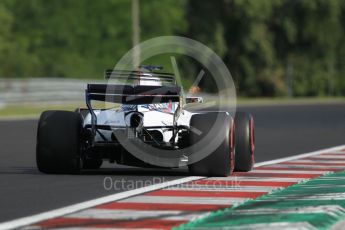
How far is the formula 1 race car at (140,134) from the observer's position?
1402 cm

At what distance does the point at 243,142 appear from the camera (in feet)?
49.5

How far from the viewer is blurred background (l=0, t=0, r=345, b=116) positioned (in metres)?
68.6

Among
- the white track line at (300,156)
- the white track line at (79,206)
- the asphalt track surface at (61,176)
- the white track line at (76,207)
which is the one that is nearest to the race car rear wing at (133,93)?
the asphalt track surface at (61,176)

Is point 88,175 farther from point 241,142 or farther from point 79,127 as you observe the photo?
point 241,142

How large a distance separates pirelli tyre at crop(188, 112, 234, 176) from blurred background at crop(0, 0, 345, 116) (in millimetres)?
50169

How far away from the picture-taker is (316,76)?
7975 centimetres

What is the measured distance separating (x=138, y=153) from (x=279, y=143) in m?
10.3

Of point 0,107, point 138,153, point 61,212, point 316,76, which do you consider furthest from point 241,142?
point 316,76

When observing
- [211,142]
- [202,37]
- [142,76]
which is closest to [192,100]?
[142,76]

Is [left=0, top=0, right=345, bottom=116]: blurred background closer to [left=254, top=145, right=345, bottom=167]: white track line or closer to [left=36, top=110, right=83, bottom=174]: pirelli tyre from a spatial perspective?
[left=254, top=145, right=345, bottom=167]: white track line

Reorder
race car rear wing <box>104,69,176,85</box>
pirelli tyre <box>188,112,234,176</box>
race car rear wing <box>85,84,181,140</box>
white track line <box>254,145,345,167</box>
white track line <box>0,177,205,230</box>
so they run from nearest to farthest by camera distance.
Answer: white track line <box>0,177,205,230</box>
pirelli tyre <box>188,112,234,176</box>
race car rear wing <box>85,84,181,140</box>
race car rear wing <box>104,69,176,85</box>
white track line <box>254,145,345,167</box>

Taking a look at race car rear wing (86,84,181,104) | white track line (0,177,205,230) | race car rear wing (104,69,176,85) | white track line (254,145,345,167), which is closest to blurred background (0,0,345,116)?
white track line (254,145,345,167)

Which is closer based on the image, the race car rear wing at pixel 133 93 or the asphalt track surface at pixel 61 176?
the asphalt track surface at pixel 61 176

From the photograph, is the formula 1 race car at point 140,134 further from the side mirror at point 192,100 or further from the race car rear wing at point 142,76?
the race car rear wing at point 142,76
